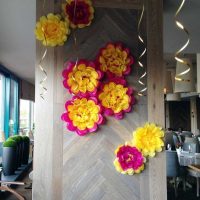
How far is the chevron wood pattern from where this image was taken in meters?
2.50

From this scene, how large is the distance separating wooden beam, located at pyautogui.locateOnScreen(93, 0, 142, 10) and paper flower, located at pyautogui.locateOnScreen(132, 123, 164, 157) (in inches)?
42.3

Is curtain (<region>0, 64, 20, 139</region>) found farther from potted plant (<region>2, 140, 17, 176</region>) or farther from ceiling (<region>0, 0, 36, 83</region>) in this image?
potted plant (<region>2, 140, 17, 176</region>)

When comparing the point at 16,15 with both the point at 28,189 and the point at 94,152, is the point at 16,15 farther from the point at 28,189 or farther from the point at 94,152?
the point at 28,189

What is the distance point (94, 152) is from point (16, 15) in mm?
2167

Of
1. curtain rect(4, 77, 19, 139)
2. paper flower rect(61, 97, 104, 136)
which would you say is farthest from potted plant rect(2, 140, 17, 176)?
paper flower rect(61, 97, 104, 136)

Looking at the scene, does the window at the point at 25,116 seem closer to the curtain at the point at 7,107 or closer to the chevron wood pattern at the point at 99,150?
the curtain at the point at 7,107

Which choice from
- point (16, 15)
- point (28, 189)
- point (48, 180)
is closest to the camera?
point (48, 180)

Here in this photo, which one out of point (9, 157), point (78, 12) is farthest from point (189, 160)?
point (78, 12)

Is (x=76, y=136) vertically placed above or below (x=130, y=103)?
below

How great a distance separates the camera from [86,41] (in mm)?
2586

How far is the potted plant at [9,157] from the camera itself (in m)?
5.98

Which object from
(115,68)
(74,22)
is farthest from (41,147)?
(74,22)

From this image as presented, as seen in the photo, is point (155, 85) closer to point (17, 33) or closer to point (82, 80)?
point (82, 80)

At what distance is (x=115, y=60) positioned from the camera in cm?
253
